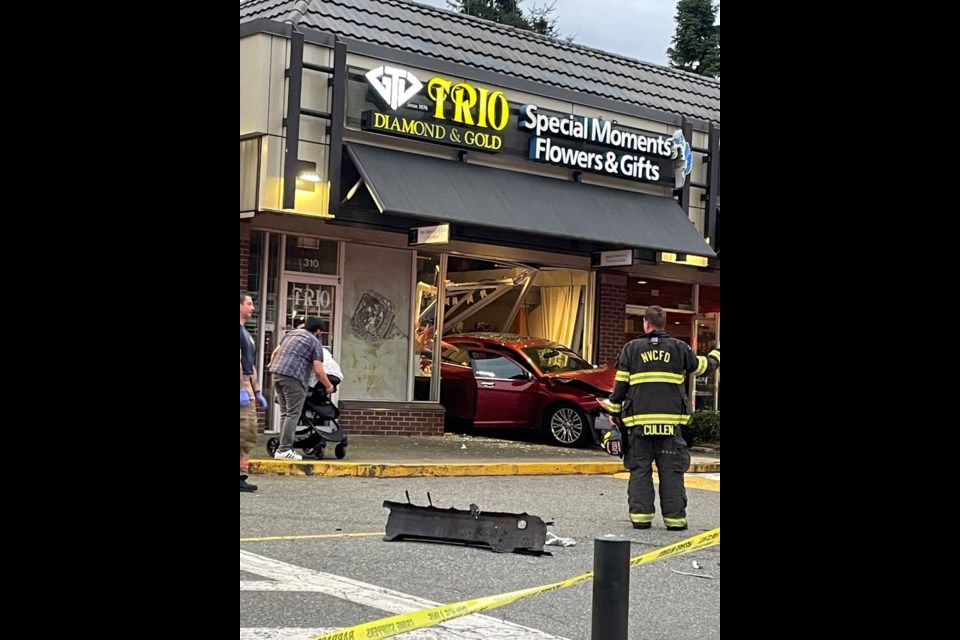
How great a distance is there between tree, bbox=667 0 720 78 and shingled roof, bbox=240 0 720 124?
23614mm

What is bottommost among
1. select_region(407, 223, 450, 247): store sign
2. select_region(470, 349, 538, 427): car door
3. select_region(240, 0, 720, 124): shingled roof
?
select_region(470, 349, 538, 427): car door

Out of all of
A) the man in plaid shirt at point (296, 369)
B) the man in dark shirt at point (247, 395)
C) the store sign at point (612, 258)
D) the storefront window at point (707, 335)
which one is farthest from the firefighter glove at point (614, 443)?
the storefront window at point (707, 335)

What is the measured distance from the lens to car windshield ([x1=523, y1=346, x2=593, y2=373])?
757 inches

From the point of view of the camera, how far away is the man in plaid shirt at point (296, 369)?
44.3 feet

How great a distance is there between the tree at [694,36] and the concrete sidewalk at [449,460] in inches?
1212

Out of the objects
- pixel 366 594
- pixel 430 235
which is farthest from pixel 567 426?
pixel 366 594

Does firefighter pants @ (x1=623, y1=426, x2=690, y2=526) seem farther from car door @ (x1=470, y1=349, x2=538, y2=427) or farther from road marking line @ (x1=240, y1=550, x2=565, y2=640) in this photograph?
car door @ (x1=470, y1=349, x2=538, y2=427)

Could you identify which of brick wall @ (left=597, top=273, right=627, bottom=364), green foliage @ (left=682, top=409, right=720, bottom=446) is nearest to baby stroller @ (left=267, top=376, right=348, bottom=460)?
green foliage @ (left=682, top=409, right=720, bottom=446)

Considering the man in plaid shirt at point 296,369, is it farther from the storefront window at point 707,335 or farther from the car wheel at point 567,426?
the storefront window at point 707,335

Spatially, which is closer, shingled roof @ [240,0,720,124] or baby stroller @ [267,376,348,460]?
baby stroller @ [267,376,348,460]

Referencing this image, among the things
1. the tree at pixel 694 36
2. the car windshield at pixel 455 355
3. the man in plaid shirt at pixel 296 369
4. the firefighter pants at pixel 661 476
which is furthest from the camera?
the tree at pixel 694 36

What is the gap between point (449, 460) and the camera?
15.2 m
